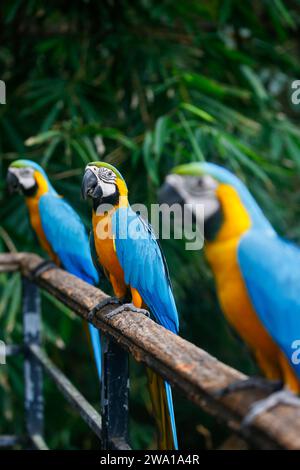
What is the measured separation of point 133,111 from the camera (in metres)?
1.94

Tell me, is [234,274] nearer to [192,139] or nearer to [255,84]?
[192,139]

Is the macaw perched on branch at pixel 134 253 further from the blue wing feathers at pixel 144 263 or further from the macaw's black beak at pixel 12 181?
the macaw's black beak at pixel 12 181

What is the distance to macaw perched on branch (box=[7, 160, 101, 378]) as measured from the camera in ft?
4.55

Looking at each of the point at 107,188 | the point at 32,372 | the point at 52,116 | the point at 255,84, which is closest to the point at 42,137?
the point at 52,116

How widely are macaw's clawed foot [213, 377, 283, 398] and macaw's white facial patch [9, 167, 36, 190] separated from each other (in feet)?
3.06

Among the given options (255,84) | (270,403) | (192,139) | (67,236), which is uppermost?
(255,84)

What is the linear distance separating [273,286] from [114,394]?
0.39 metres

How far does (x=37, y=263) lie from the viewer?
1414mm

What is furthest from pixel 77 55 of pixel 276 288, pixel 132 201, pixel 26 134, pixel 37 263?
pixel 276 288

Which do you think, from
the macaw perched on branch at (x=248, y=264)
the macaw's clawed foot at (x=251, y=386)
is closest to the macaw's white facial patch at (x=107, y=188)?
the macaw perched on branch at (x=248, y=264)

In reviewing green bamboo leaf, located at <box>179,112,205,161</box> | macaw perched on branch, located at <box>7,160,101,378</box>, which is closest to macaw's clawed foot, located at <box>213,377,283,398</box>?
macaw perched on branch, located at <box>7,160,101,378</box>

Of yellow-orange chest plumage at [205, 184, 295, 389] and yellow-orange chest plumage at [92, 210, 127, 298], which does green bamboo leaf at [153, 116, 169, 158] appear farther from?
yellow-orange chest plumage at [205, 184, 295, 389]

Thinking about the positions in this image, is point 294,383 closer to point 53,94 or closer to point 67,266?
point 67,266

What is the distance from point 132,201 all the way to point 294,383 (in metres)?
1.11
